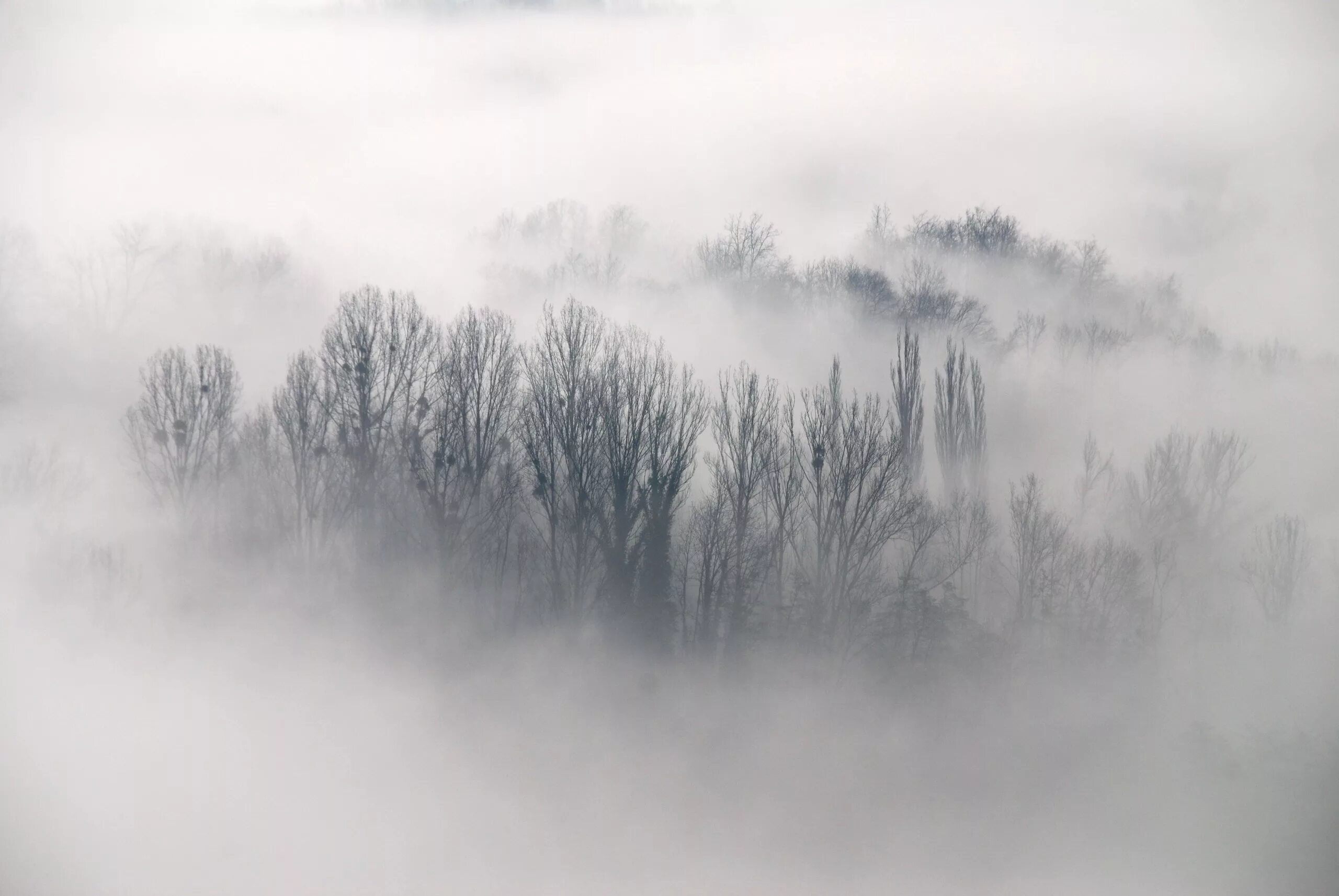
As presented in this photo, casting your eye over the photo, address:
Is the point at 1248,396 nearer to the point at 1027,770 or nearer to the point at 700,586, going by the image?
the point at 1027,770

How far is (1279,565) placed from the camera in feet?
76.4

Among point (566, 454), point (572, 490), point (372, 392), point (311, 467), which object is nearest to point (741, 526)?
point (572, 490)

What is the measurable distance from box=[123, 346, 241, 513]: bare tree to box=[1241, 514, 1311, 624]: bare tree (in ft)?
76.8

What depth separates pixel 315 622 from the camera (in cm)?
2186

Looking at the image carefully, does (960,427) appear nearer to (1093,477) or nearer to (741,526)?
(1093,477)

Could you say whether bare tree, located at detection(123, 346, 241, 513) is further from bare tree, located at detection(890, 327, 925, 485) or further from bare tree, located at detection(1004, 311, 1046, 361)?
bare tree, located at detection(1004, 311, 1046, 361)

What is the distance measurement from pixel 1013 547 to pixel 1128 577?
8.53 feet

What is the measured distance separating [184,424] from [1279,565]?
25.0 m

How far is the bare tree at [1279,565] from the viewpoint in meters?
22.9

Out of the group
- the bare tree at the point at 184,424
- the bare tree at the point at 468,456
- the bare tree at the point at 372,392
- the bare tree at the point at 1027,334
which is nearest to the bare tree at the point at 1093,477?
the bare tree at the point at 1027,334

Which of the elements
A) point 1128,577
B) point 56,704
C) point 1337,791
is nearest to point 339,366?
point 56,704

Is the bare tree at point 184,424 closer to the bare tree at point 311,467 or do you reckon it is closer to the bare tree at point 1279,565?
the bare tree at point 311,467

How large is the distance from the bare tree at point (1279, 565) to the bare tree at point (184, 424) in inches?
921

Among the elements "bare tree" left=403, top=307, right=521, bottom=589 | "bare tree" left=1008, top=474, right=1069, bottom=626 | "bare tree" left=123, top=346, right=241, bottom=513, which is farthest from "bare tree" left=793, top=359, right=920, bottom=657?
"bare tree" left=123, top=346, right=241, bottom=513
